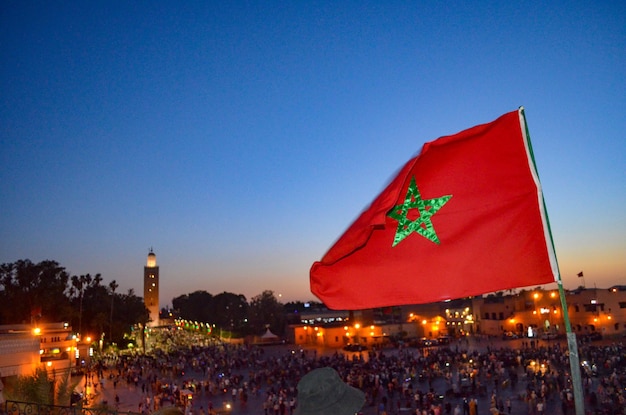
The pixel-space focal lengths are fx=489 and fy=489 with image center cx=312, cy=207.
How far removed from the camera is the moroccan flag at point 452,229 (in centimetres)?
516

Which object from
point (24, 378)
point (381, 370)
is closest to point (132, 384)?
point (381, 370)

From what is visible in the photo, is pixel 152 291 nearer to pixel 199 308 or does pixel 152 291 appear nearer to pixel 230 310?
Answer: pixel 230 310

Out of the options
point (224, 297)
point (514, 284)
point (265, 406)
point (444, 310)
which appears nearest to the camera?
point (514, 284)

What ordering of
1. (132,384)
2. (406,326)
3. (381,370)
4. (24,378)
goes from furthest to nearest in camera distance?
(406,326) < (132,384) < (381,370) < (24,378)

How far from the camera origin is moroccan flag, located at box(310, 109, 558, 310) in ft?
16.9

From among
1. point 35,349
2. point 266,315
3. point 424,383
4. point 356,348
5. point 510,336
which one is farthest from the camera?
point 266,315

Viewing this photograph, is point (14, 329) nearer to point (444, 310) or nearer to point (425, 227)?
point (425, 227)

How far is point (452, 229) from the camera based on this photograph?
5.46 meters

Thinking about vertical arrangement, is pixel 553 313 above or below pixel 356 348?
above

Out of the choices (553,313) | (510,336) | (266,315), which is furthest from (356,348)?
(266,315)

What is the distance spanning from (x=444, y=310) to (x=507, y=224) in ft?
250

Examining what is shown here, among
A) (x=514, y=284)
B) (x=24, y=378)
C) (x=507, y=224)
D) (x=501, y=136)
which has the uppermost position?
(x=501, y=136)

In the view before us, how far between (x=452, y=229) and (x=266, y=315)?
88336 millimetres

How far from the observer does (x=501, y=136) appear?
5363mm
